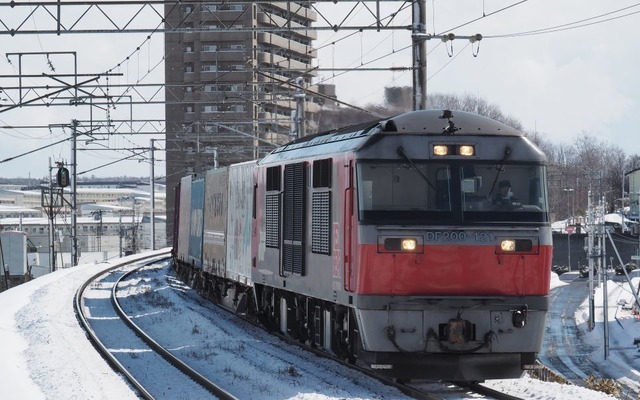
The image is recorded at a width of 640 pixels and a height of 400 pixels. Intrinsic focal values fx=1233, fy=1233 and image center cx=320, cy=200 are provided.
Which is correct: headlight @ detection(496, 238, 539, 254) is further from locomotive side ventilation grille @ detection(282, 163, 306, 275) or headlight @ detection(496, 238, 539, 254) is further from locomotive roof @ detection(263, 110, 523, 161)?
locomotive side ventilation grille @ detection(282, 163, 306, 275)

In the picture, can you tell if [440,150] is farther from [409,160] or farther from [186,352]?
[186,352]

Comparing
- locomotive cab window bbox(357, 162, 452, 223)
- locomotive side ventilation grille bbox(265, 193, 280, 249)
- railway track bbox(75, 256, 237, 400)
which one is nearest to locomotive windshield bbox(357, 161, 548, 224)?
locomotive cab window bbox(357, 162, 452, 223)

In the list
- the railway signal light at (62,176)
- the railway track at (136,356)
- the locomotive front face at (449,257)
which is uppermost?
the railway signal light at (62,176)

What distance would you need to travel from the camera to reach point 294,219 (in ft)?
64.2

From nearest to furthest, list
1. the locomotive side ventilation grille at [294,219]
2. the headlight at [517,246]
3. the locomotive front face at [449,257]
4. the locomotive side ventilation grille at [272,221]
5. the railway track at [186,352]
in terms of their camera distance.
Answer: the locomotive front face at [449,257], the headlight at [517,246], the railway track at [186,352], the locomotive side ventilation grille at [294,219], the locomotive side ventilation grille at [272,221]

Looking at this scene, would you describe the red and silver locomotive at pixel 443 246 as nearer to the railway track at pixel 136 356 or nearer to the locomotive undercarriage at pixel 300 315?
the locomotive undercarriage at pixel 300 315

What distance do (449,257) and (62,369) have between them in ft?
21.3

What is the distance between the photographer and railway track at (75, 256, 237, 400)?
664 inches

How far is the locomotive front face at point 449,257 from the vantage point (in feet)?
50.3

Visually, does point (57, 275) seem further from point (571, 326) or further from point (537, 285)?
point (571, 326)

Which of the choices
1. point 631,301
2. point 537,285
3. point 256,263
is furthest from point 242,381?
point 631,301

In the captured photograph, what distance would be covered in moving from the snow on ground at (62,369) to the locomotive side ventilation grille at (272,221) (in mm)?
2347

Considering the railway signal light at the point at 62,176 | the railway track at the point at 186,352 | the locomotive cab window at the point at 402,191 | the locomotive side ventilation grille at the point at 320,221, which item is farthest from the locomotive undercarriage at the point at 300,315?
the railway signal light at the point at 62,176

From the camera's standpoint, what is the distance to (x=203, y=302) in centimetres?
3409
